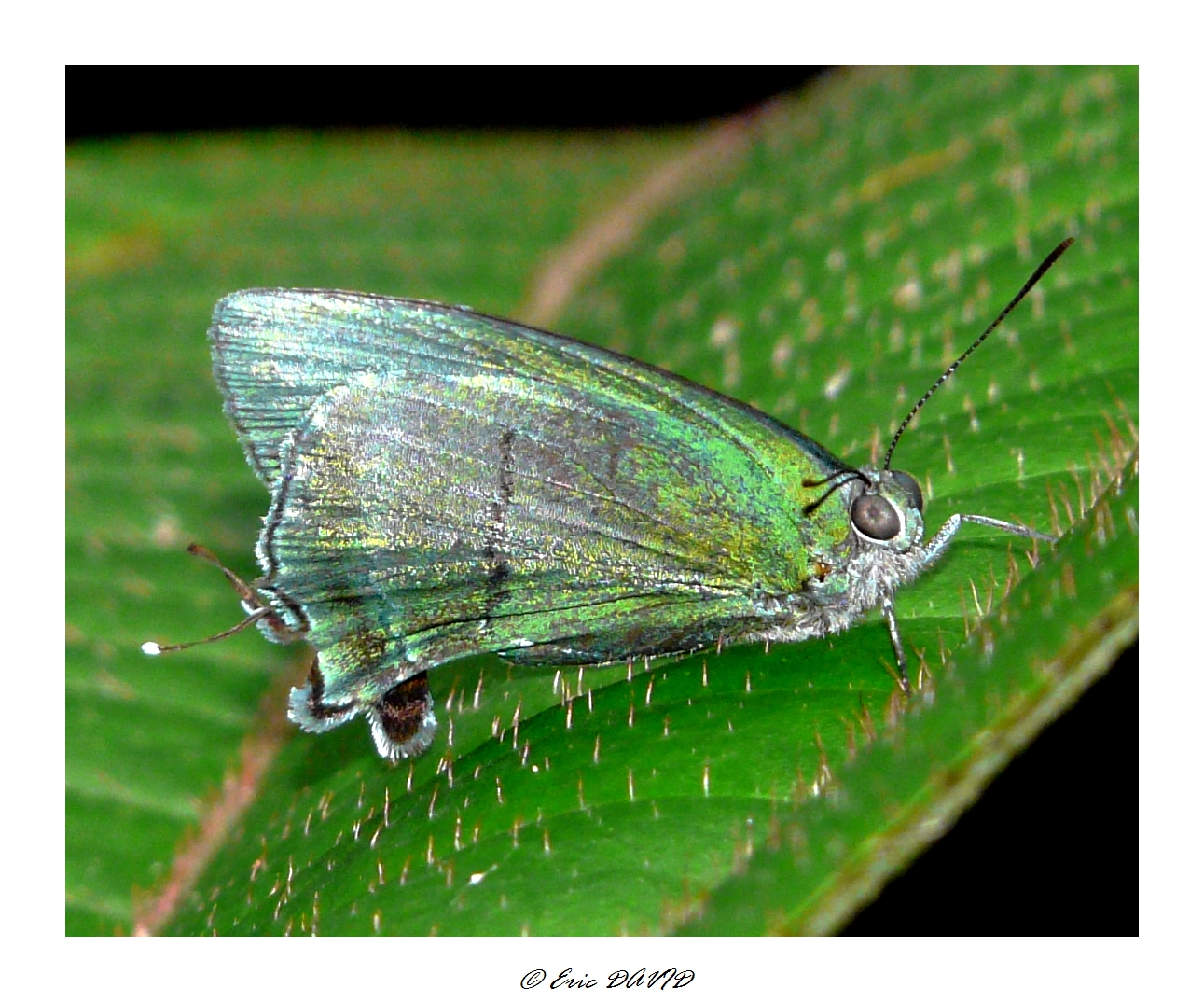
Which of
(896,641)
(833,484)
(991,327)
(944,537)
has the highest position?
(991,327)

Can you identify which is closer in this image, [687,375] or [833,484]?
[833,484]

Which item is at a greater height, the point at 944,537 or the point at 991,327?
the point at 991,327

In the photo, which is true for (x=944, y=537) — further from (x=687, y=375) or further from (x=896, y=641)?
(x=687, y=375)

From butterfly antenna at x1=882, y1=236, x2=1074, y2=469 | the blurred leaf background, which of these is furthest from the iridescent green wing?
butterfly antenna at x1=882, y1=236, x2=1074, y2=469

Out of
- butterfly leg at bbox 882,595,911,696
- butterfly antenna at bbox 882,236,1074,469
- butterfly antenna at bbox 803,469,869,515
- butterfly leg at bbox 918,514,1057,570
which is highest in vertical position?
butterfly antenna at bbox 882,236,1074,469

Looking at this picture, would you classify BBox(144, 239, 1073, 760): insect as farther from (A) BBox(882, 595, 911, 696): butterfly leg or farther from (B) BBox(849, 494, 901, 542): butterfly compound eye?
(A) BBox(882, 595, 911, 696): butterfly leg

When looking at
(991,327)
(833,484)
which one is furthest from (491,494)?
(991,327)

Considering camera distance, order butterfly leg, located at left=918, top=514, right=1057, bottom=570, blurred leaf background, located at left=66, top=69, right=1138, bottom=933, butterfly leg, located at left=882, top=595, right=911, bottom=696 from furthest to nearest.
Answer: butterfly leg, located at left=918, top=514, right=1057, bottom=570 < butterfly leg, located at left=882, top=595, right=911, bottom=696 < blurred leaf background, located at left=66, top=69, right=1138, bottom=933

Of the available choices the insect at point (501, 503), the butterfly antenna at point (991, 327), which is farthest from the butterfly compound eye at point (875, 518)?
the butterfly antenna at point (991, 327)
